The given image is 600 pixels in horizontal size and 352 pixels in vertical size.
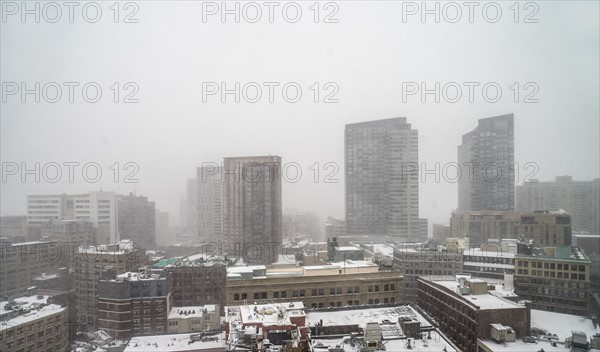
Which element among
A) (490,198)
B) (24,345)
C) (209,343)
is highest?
(490,198)

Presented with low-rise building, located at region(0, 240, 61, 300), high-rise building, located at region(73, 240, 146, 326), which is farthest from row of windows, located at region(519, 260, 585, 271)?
low-rise building, located at region(0, 240, 61, 300)

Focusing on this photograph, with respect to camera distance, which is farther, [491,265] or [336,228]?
[336,228]

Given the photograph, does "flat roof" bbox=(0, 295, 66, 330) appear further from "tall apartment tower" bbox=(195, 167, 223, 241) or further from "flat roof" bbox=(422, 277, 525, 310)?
"flat roof" bbox=(422, 277, 525, 310)

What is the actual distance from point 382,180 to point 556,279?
950 inches

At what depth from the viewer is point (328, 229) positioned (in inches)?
1966

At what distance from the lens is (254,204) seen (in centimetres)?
3506

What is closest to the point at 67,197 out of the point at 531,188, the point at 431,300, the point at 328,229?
the point at 328,229

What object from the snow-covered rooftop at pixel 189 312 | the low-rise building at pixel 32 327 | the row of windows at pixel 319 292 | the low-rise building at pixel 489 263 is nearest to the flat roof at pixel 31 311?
the low-rise building at pixel 32 327

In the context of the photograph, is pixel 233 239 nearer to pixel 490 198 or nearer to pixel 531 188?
pixel 490 198

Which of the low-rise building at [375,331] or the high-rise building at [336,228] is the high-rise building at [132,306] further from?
the high-rise building at [336,228]

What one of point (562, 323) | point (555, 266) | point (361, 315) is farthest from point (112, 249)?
point (555, 266)

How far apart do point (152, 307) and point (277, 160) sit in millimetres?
17581

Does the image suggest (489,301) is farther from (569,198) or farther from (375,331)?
(569,198)

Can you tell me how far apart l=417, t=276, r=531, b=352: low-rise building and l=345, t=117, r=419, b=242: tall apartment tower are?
22816mm
